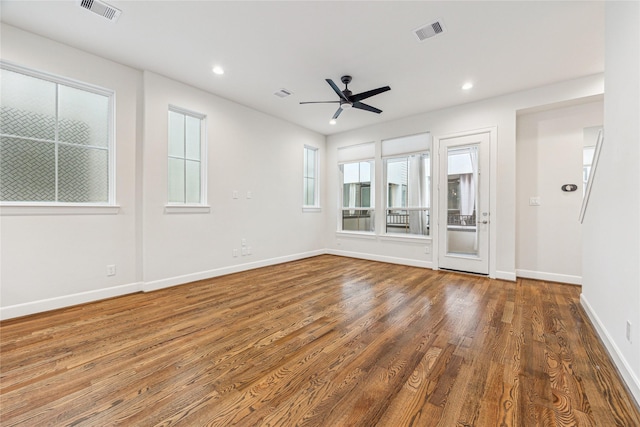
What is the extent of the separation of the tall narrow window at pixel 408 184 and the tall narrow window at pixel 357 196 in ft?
1.50

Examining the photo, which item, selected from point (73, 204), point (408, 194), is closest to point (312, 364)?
point (73, 204)

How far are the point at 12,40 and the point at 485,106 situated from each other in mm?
6158

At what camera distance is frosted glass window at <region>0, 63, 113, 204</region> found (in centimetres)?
270

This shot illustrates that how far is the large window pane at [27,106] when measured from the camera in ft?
8.78

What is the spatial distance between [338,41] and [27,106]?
3458 mm

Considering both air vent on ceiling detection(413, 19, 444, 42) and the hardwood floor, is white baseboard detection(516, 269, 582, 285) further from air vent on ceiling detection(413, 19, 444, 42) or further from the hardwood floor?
air vent on ceiling detection(413, 19, 444, 42)

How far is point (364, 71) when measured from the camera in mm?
3467

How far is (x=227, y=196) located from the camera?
14.5 feet

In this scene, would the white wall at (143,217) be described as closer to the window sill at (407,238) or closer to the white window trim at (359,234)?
the white window trim at (359,234)

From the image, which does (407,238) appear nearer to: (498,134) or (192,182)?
(498,134)

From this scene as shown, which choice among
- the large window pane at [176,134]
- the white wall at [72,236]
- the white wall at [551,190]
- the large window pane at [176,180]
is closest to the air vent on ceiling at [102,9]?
the white wall at [72,236]

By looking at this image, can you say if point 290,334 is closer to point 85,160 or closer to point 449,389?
point 449,389

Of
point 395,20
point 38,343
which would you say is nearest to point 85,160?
Result: point 38,343

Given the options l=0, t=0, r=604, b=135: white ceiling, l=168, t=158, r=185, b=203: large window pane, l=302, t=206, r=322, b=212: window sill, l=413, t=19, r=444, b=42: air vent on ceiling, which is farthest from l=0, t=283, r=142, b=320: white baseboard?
l=413, t=19, r=444, b=42: air vent on ceiling
